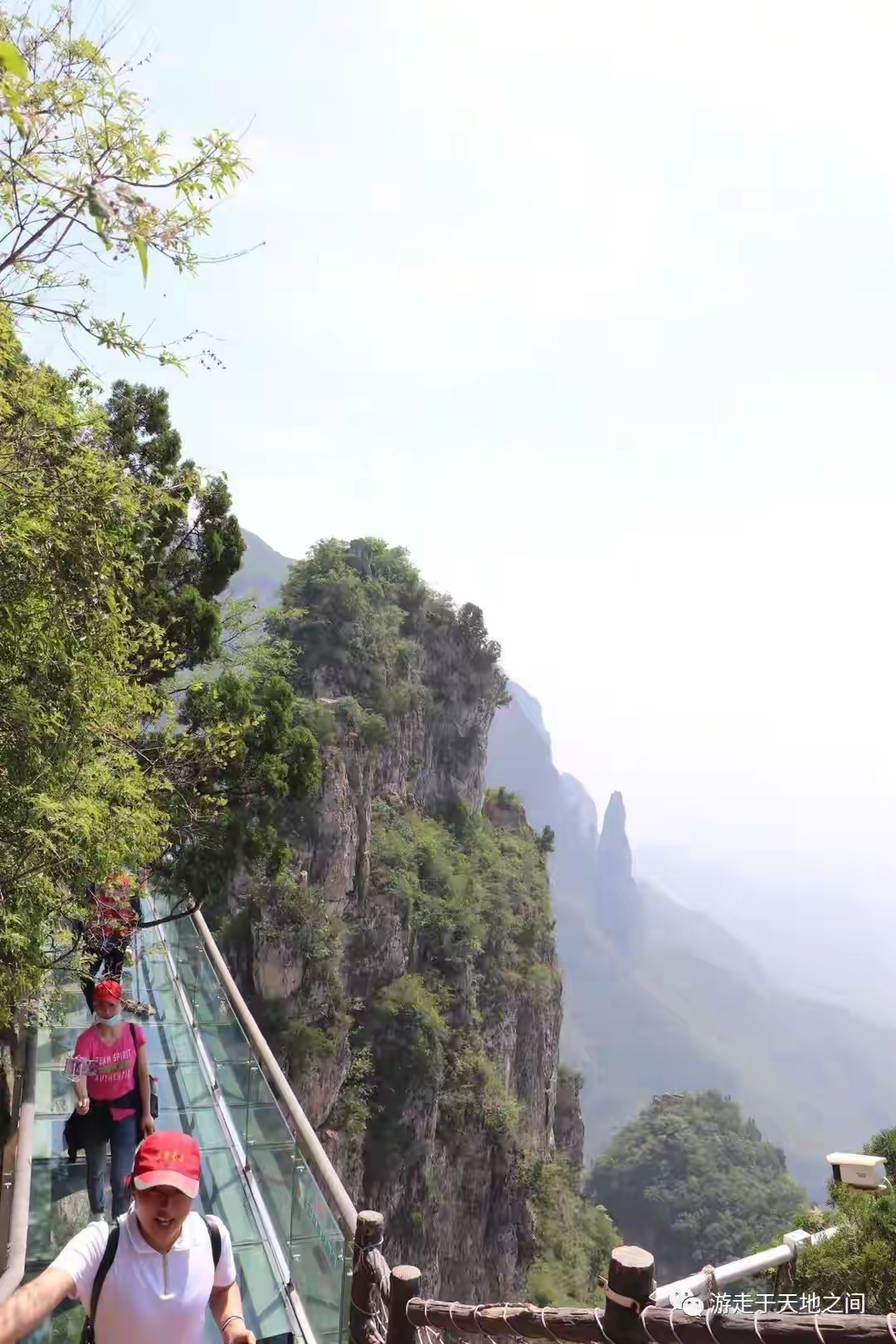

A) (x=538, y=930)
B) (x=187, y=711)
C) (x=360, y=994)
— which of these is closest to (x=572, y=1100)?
(x=538, y=930)

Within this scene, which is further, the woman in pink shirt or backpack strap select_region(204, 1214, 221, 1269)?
the woman in pink shirt

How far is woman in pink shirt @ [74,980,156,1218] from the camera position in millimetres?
4156

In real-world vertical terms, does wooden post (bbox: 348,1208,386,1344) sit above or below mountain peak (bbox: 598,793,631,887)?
below

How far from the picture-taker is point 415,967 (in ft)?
83.9

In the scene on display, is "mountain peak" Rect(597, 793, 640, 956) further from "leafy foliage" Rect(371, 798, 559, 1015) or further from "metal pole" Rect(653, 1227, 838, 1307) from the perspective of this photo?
"metal pole" Rect(653, 1227, 838, 1307)

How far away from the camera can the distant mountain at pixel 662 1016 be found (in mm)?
127500

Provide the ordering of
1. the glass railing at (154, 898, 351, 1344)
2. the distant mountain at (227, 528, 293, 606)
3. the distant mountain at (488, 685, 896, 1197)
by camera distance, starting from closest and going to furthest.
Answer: the glass railing at (154, 898, 351, 1344) → the distant mountain at (227, 528, 293, 606) → the distant mountain at (488, 685, 896, 1197)

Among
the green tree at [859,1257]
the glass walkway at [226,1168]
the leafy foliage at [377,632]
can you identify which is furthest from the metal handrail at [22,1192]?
the leafy foliage at [377,632]

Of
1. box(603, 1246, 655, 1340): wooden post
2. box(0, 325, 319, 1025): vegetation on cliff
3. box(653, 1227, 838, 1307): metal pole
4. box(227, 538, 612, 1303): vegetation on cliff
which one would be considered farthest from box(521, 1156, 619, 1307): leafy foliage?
box(603, 1246, 655, 1340): wooden post

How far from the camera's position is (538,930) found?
33312mm

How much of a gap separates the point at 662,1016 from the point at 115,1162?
150472mm

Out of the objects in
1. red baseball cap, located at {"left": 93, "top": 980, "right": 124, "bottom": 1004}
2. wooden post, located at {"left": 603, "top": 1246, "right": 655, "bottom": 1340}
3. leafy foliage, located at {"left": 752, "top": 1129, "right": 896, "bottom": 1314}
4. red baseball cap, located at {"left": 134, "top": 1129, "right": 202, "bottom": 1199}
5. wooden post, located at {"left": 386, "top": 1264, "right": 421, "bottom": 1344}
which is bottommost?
leafy foliage, located at {"left": 752, "top": 1129, "right": 896, "bottom": 1314}

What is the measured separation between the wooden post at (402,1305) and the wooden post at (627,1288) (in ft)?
2.88

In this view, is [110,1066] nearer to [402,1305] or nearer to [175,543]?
[402,1305]
